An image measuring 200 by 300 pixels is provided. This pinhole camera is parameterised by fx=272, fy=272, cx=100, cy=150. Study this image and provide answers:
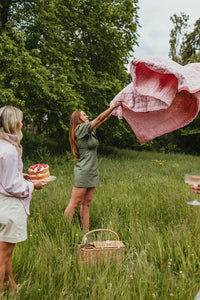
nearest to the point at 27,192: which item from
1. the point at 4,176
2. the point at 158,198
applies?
the point at 4,176

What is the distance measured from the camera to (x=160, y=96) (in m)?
2.47

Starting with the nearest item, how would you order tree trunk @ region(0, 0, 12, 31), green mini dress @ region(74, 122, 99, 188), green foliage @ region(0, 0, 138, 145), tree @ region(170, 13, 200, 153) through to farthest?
green mini dress @ region(74, 122, 99, 188)
green foliage @ region(0, 0, 138, 145)
tree trunk @ region(0, 0, 12, 31)
tree @ region(170, 13, 200, 153)

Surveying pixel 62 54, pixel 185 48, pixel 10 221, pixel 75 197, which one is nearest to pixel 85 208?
pixel 75 197

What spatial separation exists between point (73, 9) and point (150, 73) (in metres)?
11.6

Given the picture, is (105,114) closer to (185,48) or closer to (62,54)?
(62,54)

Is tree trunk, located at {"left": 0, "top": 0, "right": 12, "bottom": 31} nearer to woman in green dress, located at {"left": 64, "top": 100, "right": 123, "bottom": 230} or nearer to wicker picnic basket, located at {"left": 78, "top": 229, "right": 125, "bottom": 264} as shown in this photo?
woman in green dress, located at {"left": 64, "top": 100, "right": 123, "bottom": 230}

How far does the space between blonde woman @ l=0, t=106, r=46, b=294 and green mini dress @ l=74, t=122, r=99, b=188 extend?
170 cm

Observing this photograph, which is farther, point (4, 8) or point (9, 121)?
point (4, 8)

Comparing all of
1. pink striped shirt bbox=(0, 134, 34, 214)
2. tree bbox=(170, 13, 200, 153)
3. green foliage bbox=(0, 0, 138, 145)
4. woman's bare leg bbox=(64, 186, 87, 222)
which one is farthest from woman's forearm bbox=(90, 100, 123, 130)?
tree bbox=(170, 13, 200, 153)

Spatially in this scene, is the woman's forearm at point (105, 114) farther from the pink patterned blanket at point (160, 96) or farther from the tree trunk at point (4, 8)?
the tree trunk at point (4, 8)

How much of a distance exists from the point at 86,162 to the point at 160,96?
1.98 m

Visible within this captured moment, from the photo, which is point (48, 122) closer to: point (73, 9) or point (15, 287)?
point (73, 9)

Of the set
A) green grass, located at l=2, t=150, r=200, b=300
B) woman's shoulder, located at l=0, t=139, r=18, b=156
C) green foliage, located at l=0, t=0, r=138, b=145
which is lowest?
green grass, located at l=2, t=150, r=200, b=300

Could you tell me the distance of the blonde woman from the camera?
7.54 ft
